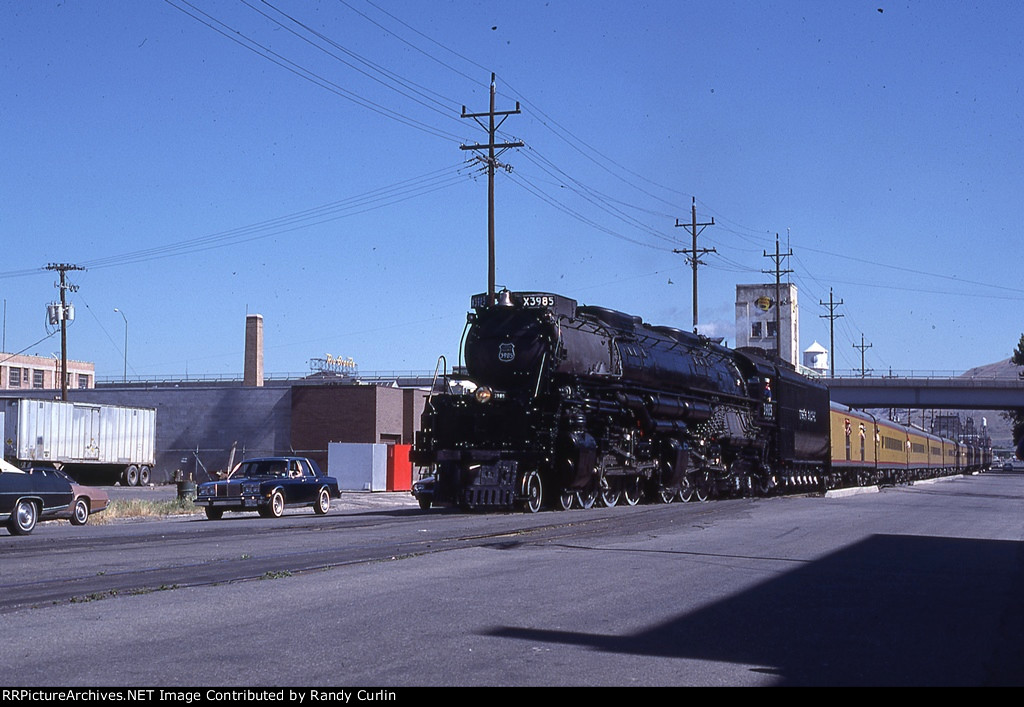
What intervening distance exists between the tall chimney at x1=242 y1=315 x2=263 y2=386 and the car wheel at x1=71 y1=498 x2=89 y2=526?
3735cm

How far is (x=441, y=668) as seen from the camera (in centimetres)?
657

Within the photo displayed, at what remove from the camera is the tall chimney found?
198 feet

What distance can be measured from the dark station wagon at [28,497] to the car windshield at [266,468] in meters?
5.85

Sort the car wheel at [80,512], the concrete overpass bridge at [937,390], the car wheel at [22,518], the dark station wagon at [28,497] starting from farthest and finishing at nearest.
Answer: the concrete overpass bridge at [937,390]
the car wheel at [80,512]
the car wheel at [22,518]
the dark station wagon at [28,497]

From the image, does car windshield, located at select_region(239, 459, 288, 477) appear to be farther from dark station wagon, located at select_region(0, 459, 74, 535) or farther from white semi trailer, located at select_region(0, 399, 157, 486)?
white semi trailer, located at select_region(0, 399, 157, 486)

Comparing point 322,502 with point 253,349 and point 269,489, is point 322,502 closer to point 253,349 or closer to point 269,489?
point 269,489

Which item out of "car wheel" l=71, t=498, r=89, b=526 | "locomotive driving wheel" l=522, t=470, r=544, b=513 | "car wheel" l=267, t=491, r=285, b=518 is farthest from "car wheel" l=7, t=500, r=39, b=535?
"locomotive driving wheel" l=522, t=470, r=544, b=513

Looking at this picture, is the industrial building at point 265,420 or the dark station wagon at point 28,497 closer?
the dark station wagon at point 28,497

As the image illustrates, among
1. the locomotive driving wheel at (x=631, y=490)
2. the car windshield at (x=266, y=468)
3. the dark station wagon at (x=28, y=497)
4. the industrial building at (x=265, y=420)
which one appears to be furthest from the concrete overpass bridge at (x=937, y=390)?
the dark station wagon at (x=28, y=497)

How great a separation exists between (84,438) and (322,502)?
970 inches

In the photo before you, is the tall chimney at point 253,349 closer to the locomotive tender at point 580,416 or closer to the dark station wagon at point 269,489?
the locomotive tender at point 580,416

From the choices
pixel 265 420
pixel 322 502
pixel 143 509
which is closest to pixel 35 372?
pixel 265 420

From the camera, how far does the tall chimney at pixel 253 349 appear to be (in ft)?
198
